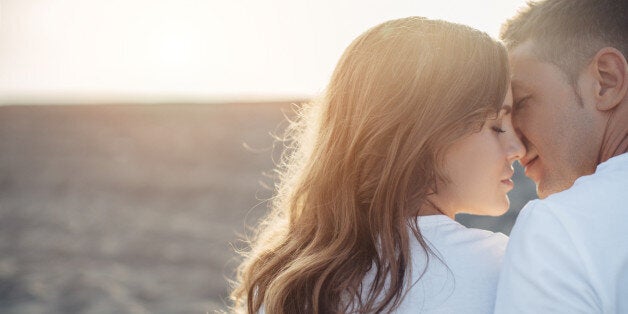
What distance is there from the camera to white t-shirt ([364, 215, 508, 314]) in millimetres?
1721

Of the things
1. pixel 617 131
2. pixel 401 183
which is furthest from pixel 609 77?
pixel 401 183

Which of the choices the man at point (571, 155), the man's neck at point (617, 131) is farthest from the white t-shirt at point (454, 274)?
the man's neck at point (617, 131)

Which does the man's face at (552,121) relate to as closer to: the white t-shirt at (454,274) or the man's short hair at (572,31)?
the man's short hair at (572,31)

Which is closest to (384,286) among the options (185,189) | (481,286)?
(481,286)

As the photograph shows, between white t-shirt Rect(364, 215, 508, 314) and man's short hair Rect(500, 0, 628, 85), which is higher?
man's short hair Rect(500, 0, 628, 85)

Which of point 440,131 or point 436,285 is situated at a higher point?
point 440,131

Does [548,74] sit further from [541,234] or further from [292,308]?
[292,308]

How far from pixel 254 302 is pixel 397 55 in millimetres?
813

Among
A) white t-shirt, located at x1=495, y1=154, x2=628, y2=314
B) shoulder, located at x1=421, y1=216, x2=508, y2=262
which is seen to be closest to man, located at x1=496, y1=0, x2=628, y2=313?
white t-shirt, located at x1=495, y1=154, x2=628, y2=314

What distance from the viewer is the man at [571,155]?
151 centimetres

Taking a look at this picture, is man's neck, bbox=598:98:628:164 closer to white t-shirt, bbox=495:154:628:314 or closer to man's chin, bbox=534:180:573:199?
man's chin, bbox=534:180:573:199

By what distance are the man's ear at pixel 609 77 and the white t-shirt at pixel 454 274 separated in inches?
23.7

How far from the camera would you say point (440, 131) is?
196 centimetres

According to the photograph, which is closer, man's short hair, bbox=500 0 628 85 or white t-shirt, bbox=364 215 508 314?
white t-shirt, bbox=364 215 508 314
